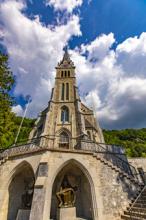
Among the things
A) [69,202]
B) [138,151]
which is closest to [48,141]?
[69,202]

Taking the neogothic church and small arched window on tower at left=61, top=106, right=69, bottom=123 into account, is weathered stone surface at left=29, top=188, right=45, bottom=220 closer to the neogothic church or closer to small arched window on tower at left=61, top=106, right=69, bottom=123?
the neogothic church

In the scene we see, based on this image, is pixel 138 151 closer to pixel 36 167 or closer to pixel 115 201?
pixel 115 201

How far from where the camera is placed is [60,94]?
2542 centimetres

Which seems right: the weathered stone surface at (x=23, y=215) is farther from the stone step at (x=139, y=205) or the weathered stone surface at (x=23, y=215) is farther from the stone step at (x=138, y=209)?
the stone step at (x=139, y=205)

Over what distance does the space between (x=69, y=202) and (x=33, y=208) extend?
2.25 metres

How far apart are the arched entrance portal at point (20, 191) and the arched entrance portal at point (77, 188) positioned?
7.03ft

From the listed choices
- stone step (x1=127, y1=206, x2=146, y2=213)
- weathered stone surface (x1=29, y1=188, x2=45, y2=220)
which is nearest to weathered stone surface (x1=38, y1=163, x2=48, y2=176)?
weathered stone surface (x1=29, y1=188, x2=45, y2=220)

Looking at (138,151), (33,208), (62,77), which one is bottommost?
(33,208)

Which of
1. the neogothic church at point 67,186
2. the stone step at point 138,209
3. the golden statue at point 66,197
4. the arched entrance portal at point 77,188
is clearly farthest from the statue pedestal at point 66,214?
the stone step at point 138,209

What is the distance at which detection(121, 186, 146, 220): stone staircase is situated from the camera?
837 centimetres

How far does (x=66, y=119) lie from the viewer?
22359mm

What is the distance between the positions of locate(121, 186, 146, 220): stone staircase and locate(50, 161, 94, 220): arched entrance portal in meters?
2.80

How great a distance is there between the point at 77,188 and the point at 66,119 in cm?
1153

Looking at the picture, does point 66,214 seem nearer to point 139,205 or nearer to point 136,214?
point 136,214
